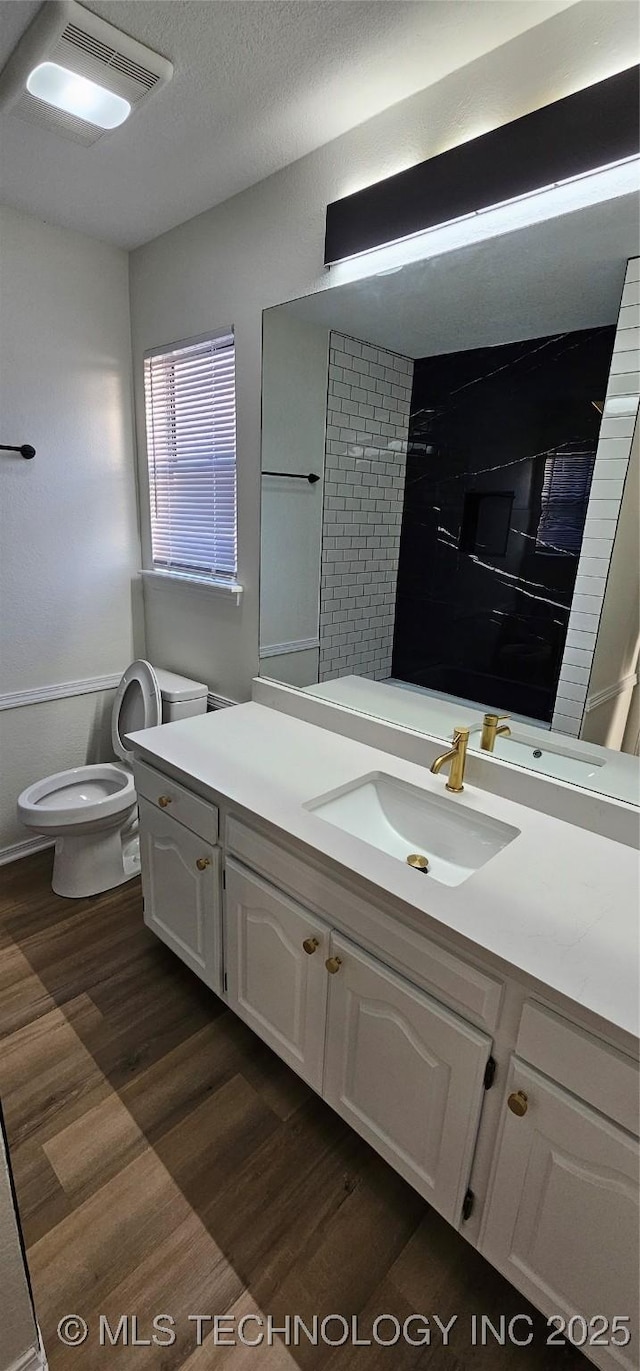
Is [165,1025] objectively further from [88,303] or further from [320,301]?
[88,303]

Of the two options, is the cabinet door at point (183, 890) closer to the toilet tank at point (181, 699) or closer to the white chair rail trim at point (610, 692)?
the toilet tank at point (181, 699)

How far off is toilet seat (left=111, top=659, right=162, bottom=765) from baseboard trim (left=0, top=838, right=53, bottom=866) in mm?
537

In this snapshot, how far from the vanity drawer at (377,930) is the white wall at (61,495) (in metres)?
1.42

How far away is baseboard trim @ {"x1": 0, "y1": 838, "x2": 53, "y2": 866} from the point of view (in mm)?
2480

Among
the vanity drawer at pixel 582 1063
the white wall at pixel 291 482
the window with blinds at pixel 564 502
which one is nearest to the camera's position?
the vanity drawer at pixel 582 1063

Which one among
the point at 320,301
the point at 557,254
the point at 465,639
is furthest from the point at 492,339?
the point at 465,639

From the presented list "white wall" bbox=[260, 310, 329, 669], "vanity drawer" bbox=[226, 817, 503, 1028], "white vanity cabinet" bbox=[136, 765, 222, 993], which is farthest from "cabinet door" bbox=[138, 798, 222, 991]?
"white wall" bbox=[260, 310, 329, 669]

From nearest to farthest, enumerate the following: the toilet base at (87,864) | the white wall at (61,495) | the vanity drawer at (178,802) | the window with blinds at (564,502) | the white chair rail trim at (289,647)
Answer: the window with blinds at (564,502) < the vanity drawer at (178,802) < the white chair rail trim at (289,647) < the white wall at (61,495) < the toilet base at (87,864)

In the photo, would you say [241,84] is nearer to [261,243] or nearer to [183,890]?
[261,243]

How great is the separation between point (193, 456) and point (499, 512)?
1.30m

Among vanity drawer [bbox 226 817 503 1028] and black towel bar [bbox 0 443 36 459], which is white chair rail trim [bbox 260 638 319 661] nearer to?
vanity drawer [bbox 226 817 503 1028]

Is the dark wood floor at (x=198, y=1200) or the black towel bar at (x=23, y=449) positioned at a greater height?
the black towel bar at (x=23, y=449)

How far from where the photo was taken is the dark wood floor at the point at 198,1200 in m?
1.12

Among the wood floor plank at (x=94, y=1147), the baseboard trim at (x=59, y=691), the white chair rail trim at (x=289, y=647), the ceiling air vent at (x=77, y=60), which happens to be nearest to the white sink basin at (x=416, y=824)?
the white chair rail trim at (x=289, y=647)
